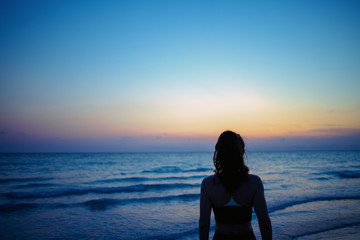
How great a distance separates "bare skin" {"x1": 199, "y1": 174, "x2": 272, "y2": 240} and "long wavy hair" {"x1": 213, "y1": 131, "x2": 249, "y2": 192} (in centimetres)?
6

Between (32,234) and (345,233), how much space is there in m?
9.77

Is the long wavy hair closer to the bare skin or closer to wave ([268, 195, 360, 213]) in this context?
the bare skin

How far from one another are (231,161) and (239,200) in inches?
16.4

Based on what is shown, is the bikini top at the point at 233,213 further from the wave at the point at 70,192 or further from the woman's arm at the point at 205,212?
the wave at the point at 70,192

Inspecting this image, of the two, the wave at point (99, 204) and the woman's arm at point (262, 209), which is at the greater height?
the woman's arm at point (262, 209)

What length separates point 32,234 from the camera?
7.06 m

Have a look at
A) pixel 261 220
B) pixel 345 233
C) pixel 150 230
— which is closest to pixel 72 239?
pixel 150 230

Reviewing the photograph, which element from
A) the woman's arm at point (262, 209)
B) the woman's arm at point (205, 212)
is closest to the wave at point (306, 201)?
the woman's arm at point (262, 209)

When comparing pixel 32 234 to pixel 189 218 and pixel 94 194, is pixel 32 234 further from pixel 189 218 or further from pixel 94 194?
pixel 94 194

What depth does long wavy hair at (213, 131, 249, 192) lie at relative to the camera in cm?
223

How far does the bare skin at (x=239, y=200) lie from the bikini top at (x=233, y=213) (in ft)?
0.15

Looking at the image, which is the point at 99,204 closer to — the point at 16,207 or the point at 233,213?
the point at 16,207

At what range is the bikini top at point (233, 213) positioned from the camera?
7.61ft

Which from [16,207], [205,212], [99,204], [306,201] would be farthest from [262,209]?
[16,207]
